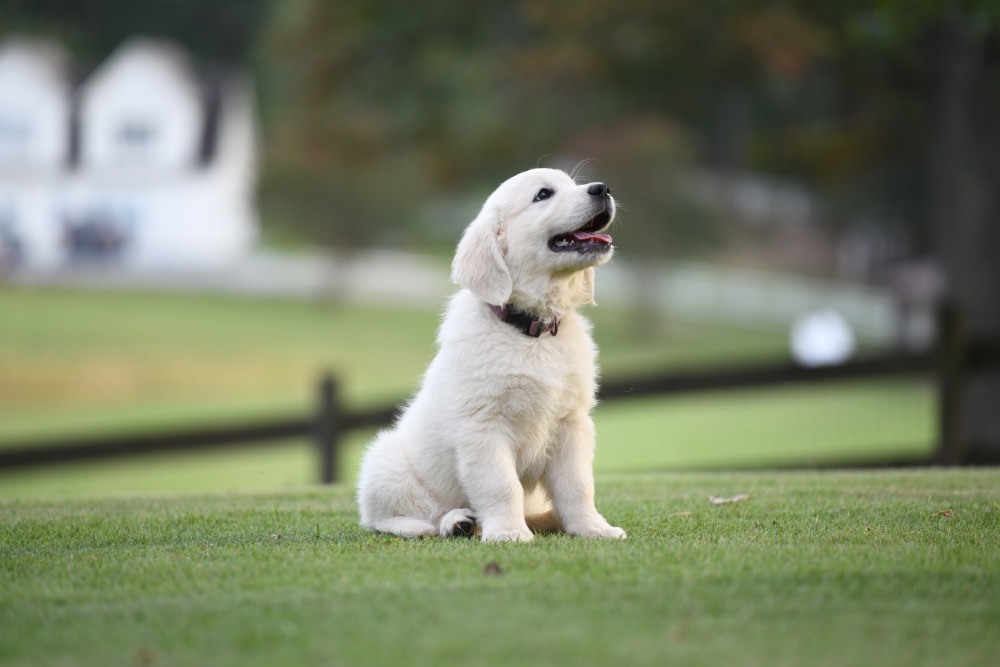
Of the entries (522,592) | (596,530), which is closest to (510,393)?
(596,530)

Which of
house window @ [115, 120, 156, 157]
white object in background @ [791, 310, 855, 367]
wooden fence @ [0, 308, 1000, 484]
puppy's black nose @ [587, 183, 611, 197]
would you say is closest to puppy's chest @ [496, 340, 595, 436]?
puppy's black nose @ [587, 183, 611, 197]

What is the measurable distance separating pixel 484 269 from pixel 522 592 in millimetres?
1686

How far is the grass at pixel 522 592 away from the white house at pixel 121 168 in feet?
134

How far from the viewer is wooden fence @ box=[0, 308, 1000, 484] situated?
10500 mm

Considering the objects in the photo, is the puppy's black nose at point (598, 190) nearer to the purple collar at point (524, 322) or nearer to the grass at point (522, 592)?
the purple collar at point (524, 322)

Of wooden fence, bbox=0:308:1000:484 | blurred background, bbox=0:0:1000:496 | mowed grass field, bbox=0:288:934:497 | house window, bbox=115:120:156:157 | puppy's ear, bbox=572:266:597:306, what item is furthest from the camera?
house window, bbox=115:120:156:157

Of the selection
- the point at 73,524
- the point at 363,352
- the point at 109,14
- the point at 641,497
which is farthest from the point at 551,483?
the point at 109,14

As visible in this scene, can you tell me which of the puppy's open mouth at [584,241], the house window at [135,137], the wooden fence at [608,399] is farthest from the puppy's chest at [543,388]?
the house window at [135,137]

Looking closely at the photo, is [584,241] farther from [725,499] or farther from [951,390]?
[951,390]

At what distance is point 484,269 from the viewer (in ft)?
18.0

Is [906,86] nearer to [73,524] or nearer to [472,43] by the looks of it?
[472,43]

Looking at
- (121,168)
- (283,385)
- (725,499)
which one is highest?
(121,168)

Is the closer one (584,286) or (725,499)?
(584,286)

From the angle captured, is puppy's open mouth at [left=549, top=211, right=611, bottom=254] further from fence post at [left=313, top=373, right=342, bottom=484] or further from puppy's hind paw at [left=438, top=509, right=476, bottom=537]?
fence post at [left=313, top=373, right=342, bottom=484]
